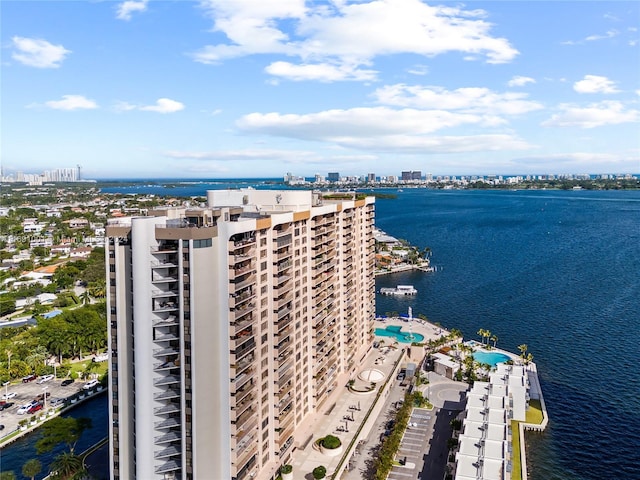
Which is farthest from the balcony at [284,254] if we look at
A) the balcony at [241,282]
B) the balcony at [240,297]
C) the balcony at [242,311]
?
the balcony at [242,311]

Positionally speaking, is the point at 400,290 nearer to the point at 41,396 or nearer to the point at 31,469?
the point at 41,396

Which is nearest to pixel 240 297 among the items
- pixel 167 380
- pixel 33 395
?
pixel 167 380

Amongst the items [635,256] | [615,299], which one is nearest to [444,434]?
[615,299]

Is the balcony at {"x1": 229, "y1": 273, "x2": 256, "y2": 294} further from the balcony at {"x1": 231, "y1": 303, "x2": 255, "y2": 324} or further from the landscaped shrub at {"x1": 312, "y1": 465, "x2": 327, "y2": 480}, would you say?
the landscaped shrub at {"x1": 312, "y1": 465, "x2": 327, "y2": 480}

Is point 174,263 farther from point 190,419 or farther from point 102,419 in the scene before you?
point 102,419

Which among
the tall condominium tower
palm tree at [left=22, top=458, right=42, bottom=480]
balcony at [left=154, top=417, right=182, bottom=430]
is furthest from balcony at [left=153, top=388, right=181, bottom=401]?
palm tree at [left=22, top=458, right=42, bottom=480]
